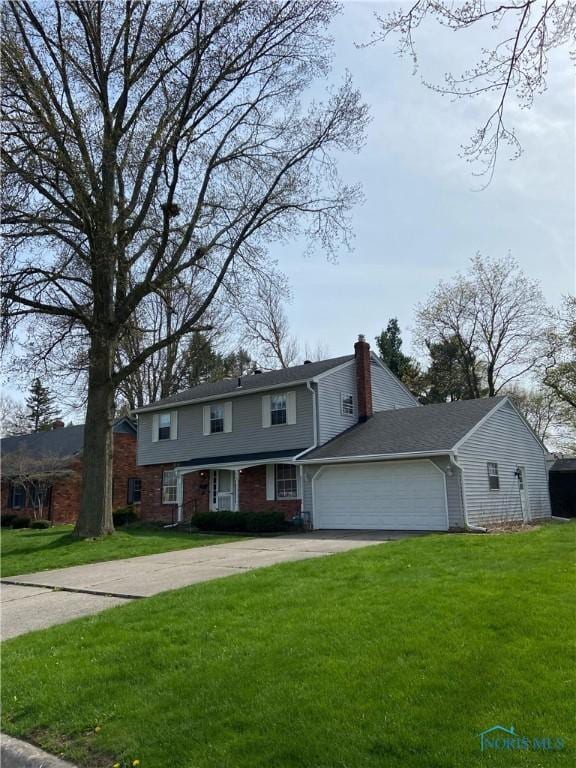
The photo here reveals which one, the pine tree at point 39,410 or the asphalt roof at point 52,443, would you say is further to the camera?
the pine tree at point 39,410

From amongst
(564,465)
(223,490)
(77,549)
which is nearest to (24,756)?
(77,549)

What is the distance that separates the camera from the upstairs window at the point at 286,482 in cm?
2061

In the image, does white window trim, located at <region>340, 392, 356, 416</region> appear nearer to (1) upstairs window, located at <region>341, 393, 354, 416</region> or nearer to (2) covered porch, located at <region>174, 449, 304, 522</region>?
(1) upstairs window, located at <region>341, 393, 354, 416</region>

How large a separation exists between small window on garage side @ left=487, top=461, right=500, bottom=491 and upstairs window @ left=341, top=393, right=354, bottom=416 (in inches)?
231

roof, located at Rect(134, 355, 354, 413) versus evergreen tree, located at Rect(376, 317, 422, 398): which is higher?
evergreen tree, located at Rect(376, 317, 422, 398)

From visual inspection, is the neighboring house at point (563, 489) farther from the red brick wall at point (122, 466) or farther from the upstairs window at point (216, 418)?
the red brick wall at point (122, 466)

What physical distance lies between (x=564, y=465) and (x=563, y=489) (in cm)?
113

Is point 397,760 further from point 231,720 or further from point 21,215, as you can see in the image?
point 21,215

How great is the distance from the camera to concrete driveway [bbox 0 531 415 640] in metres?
7.95

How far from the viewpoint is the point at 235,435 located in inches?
917

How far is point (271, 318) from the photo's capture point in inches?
1505

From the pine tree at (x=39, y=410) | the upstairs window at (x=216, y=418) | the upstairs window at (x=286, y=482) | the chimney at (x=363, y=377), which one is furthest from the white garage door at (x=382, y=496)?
the pine tree at (x=39, y=410)

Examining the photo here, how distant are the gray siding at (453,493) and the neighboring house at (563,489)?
34.9 ft

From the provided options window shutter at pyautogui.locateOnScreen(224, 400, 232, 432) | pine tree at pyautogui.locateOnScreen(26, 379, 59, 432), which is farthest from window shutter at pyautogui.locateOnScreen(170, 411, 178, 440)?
pine tree at pyautogui.locateOnScreen(26, 379, 59, 432)
